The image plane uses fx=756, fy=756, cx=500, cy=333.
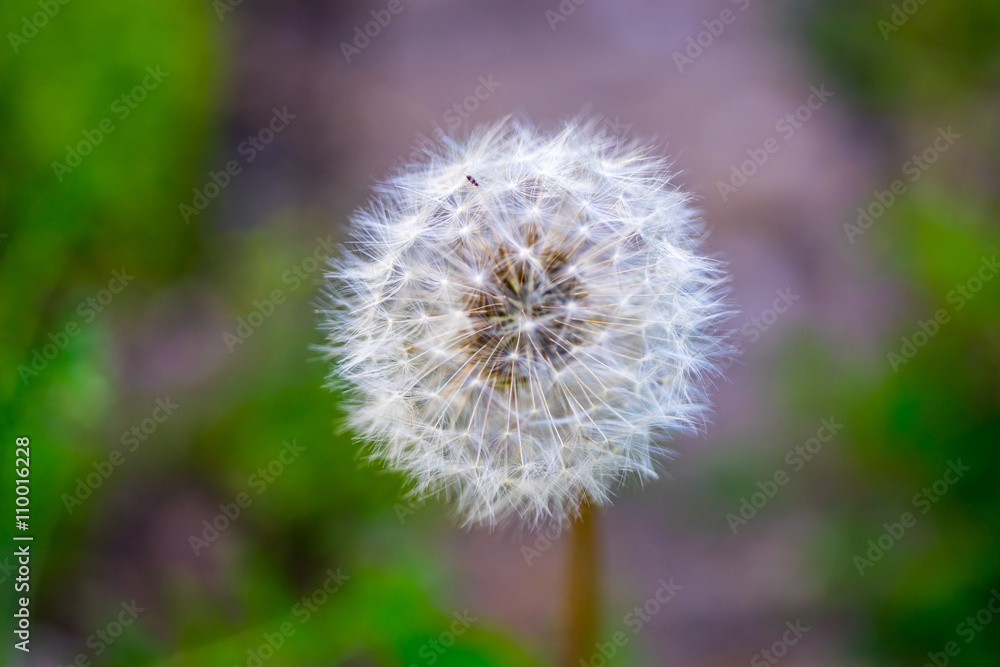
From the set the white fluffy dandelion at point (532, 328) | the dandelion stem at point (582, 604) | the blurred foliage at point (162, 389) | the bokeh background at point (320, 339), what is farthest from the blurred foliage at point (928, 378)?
the blurred foliage at point (162, 389)

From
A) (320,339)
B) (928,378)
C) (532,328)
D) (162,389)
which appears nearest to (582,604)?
(532,328)

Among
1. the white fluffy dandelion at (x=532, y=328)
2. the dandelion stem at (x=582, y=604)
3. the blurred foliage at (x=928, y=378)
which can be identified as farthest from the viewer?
the blurred foliage at (x=928, y=378)

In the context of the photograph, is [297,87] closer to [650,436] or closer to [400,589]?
[400,589]

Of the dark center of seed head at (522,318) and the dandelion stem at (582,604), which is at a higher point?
the dark center of seed head at (522,318)

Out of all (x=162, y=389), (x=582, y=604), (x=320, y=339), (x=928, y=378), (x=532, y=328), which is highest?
(x=928, y=378)

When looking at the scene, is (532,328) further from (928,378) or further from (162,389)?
(162,389)

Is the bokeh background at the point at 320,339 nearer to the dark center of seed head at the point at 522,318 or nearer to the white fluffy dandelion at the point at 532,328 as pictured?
the white fluffy dandelion at the point at 532,328

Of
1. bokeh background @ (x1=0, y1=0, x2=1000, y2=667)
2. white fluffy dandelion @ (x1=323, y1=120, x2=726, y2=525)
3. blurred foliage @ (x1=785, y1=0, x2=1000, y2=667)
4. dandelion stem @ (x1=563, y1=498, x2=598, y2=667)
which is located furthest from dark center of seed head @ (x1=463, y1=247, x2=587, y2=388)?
blurred foliage @ (x1=785, y1=0, x2=1000, y2=667)
